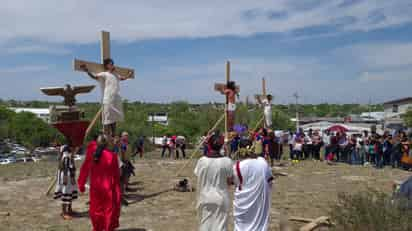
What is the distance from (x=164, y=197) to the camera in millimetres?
10094

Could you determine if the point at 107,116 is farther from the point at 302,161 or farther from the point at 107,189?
the point at 302,161

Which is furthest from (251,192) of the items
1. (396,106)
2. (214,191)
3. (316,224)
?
(396,106)

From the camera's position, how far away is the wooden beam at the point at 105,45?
347 inches

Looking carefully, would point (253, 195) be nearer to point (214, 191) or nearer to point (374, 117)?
point (214, 191)

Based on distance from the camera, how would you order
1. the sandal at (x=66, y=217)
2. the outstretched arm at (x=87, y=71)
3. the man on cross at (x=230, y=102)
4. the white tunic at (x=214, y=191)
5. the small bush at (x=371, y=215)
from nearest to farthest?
the small bush at (x=371, y=215) → the white tunic at (x=214, y=191) → the sandal at (x=66, y=217) → the outstretched arm at (x=87, y=71) → the man on cross at (x=230, y=102)

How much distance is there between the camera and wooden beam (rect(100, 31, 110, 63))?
8817 millimetres

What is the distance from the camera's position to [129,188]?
11.1m

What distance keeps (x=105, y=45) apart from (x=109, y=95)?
3.67ft

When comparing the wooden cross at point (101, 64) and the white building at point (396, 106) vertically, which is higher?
the white building at point (396, 106)

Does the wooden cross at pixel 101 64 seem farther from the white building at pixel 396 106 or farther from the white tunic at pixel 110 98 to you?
the white building at pixel 396 106

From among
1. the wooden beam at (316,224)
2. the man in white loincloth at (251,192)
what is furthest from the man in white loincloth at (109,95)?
the wooden beam at (316,224)

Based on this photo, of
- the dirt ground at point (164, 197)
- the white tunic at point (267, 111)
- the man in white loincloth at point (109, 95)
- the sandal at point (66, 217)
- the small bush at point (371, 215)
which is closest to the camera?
the small bush at point (371, 215)

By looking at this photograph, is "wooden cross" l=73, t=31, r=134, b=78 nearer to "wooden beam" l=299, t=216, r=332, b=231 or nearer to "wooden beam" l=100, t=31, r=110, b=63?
"wooden beam" l=100, t=31, r=110, b=63

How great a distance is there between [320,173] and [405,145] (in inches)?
146
